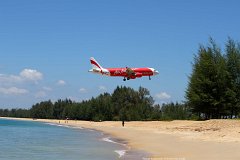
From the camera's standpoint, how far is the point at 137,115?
135 m

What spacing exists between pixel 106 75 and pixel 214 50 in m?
39.7

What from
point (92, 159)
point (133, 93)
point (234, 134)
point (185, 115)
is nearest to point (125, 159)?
point (92, 159)

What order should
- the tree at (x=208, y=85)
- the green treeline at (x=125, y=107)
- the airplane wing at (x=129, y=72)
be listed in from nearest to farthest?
the airplane wing at (x=129, y=72) → the tree at (x=208, y=85) → the green treeline at (x=125, y=107)

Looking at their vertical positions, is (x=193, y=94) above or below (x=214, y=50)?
below

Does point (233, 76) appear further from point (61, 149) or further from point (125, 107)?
point (125, 107)

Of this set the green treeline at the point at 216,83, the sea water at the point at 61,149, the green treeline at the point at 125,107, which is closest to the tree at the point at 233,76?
the green treeline at the point at 216,83

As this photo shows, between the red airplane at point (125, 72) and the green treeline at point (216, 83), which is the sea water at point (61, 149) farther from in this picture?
the green treeline at point (216, 83)

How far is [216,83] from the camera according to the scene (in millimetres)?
73250

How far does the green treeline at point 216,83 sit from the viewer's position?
7300cm

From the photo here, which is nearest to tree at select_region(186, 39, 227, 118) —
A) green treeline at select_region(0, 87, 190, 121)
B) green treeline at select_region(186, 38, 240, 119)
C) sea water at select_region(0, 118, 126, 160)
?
green treeline at select_region(186, 38, 240, 119)

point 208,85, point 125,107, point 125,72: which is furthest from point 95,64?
point 125,107

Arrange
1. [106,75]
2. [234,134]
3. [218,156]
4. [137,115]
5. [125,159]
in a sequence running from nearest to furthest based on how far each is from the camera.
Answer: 1. [218,156]
2. [125,159]
3. [234,134]
4. [106,75]
5. [137,115]

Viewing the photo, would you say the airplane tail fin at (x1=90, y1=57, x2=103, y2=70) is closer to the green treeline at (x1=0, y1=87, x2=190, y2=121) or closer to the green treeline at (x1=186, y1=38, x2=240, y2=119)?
the green treeline at (x1=186, y1=38, x2=240, y2=119)

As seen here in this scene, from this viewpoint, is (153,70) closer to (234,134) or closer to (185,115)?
(234,134)
